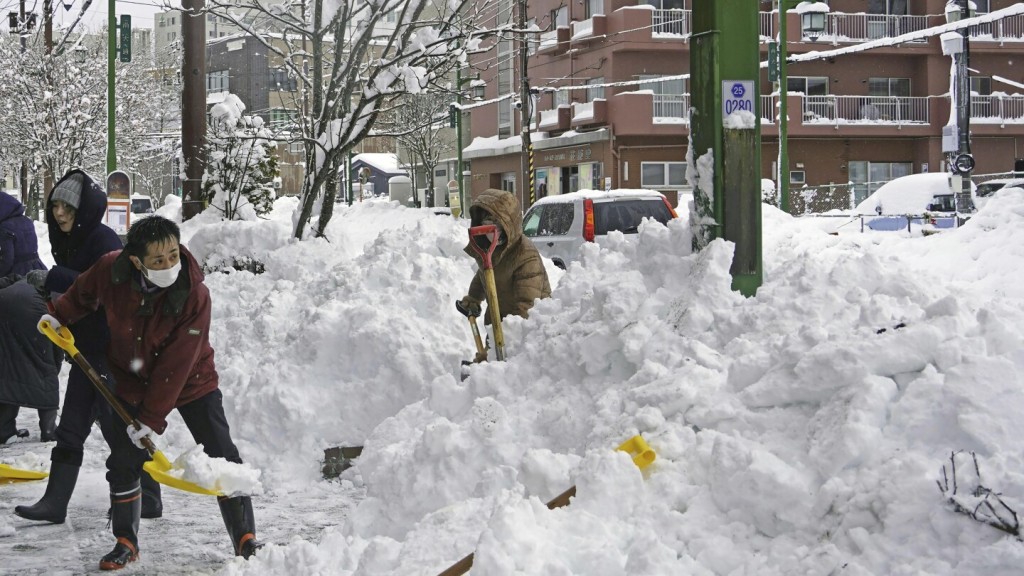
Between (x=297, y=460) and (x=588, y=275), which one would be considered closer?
(x=588, y=275)

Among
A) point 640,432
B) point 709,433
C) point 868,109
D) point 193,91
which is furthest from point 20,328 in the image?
point 868,109

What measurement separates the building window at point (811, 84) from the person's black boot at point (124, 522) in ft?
114

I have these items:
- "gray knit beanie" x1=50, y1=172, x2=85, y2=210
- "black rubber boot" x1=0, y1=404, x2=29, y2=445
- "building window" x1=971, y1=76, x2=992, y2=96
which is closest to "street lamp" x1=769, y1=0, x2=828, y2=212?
"building window" x1=971, y1=76, x2=992, y2=96

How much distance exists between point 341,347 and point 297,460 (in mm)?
891

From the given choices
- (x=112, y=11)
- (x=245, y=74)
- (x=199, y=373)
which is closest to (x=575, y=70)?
(x=112, y=11)

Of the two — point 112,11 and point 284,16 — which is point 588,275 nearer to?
point 284,16

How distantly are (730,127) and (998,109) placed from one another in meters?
35.2

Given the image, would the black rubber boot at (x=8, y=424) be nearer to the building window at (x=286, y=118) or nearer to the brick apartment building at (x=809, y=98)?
the building window at (x=286, y=118)

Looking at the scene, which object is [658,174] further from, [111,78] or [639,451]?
[639,451]

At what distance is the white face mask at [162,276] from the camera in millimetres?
4652

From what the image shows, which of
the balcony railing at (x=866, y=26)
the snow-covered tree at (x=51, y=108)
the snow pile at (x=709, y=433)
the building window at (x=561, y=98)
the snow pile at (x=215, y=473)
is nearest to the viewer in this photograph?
the snow pile at (x=709, y=433)

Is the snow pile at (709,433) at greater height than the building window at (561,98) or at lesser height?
lesser

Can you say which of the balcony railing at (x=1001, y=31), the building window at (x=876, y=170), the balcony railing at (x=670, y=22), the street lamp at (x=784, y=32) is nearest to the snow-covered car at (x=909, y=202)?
the street lamp at (x=784, y=32)

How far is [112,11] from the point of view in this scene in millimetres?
19062
